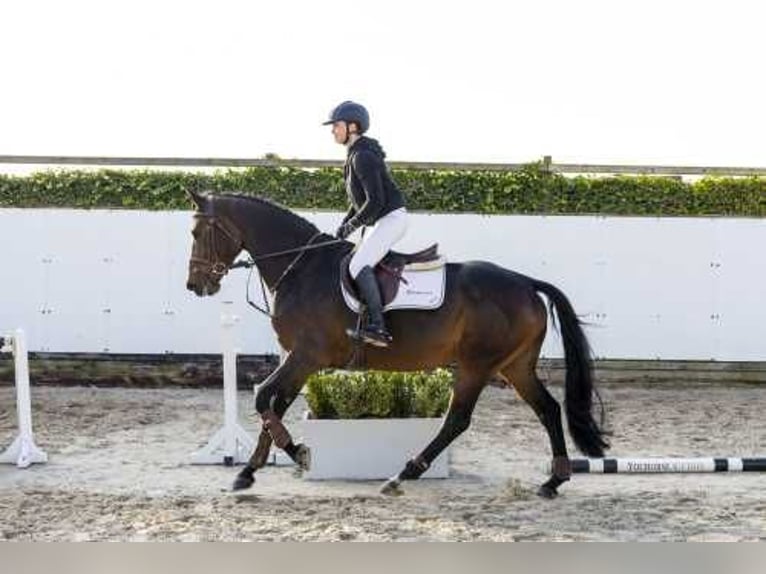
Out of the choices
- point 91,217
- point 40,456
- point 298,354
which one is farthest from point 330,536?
point 91,217

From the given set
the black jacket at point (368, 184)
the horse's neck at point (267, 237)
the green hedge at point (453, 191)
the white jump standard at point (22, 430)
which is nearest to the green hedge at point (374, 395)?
the horse's neck at point (267, 237)

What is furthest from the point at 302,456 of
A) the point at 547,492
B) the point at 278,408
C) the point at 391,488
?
the point at 547,492

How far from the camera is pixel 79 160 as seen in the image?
11383 millimetres

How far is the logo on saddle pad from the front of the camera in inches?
247

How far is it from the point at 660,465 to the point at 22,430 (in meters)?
4.50

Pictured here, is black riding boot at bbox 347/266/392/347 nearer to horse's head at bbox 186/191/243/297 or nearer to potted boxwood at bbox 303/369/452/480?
potted boxwood at bbox 303/369/452/480

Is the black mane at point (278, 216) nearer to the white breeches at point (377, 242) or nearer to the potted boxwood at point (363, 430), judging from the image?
the white breeches at point (377, 242)

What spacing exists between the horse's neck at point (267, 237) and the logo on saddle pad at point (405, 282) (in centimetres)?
39

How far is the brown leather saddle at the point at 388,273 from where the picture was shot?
247 inches

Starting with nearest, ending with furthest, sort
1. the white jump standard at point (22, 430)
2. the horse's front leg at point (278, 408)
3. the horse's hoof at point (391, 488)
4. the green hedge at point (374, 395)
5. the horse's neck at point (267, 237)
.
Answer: the horse's front leg at point (278, 408) < the horse's hoof at point (391, 488) < the horse's neck at point (267, 237) < the green hedge at point (374, 395) < the white jump standard at point (22, 430)

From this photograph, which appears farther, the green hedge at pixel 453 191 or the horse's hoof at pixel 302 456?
the green hedge at pixel 453 191

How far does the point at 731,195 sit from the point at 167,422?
6.72 m

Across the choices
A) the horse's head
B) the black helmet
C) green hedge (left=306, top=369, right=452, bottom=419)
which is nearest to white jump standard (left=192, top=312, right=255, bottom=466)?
green hedge (left=306, top=369, right=452, bottom=419)

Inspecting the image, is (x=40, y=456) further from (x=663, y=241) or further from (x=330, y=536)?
(x=663, y=241)
